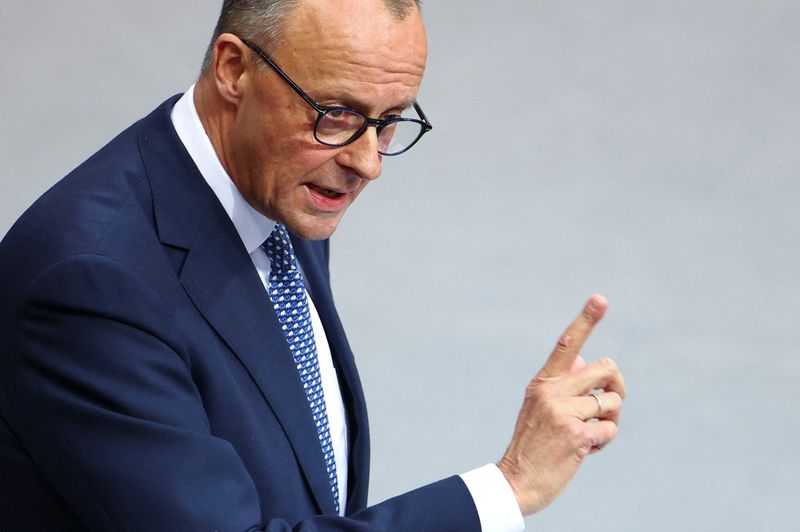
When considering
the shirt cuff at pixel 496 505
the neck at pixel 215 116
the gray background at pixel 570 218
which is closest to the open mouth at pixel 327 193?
the neck at pixel 215 116

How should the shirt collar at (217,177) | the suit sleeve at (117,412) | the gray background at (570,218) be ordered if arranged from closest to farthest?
1. the suit sleeve at (117,412)
2. the shirt collar at (217,177)
3. the gray background at (570,218)

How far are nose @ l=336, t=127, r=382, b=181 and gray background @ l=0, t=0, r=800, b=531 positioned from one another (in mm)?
1621

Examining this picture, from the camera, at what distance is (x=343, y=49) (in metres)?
1.76

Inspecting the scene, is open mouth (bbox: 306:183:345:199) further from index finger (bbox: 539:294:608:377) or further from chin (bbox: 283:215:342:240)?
index finger (bbox: 539:294:608:377)

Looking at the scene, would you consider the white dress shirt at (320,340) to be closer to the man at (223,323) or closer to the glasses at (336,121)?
the man at (223,323)

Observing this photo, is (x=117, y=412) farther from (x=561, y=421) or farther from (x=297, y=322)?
(x=561, y=421)

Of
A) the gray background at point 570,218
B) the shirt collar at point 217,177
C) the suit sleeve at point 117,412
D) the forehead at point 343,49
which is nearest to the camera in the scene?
the suit sleeve at point 117,412

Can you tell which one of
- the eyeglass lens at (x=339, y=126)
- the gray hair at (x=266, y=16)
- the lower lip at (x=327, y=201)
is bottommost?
the lower lip at (x=327, y=201)

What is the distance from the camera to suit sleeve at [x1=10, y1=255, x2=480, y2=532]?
165 centimetres

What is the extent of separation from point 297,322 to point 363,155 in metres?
0.27

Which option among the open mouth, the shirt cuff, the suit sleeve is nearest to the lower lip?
the open mouth

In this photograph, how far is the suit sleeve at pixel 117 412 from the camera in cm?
165

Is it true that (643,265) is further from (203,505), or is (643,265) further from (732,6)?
(203,505)

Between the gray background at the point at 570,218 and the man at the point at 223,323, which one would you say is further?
the gray background at the point at 570,218
